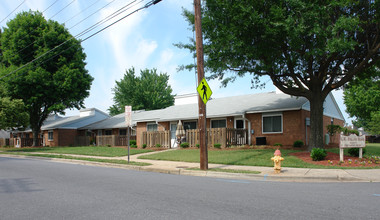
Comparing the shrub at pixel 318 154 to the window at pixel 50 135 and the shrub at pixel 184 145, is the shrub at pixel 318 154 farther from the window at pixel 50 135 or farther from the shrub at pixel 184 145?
the window at pixel 50 135

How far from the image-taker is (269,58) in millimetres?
14766

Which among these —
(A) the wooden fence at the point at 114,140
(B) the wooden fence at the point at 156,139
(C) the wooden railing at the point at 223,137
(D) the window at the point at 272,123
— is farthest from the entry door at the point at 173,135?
(D) the window at the point at 272,123

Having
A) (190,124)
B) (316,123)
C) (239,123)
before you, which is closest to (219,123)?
(239,123)

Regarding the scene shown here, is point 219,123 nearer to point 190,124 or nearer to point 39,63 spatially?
point 190,124

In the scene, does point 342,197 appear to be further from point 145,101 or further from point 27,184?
point 145,101

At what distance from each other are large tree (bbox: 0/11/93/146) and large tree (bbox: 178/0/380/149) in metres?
19.9

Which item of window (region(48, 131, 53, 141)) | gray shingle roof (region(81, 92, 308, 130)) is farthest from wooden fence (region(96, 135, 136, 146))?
window (region(48, 131, 53, 141))

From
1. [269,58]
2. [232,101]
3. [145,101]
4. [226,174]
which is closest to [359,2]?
[269,58]

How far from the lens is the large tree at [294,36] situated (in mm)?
12062

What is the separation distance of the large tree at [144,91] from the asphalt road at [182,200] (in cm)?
4375

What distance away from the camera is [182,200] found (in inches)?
246

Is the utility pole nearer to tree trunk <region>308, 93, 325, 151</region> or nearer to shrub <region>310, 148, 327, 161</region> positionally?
shrub <region>310, 148, 327, 161</region>

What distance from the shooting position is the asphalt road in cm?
514

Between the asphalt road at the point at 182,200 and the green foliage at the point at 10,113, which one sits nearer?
the asphalt road at the point at 182,200
